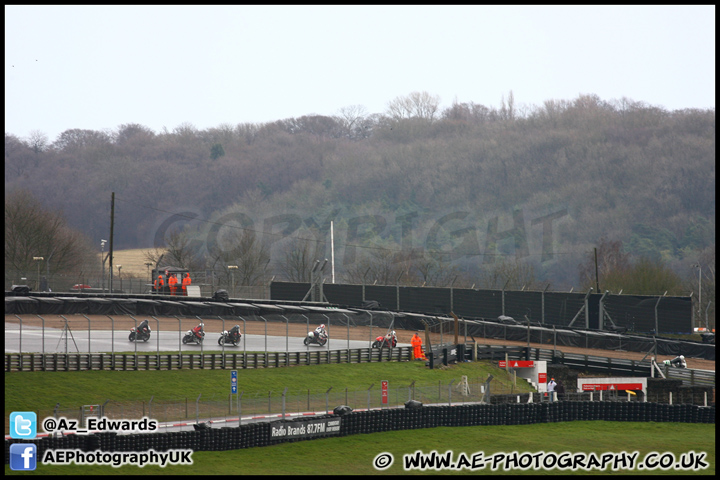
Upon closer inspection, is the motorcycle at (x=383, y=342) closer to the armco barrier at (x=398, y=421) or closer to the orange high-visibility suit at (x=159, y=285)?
the armco barrier at (x=398, y=421)

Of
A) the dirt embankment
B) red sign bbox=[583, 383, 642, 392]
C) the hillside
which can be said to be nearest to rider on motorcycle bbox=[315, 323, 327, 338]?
the dirt embankment

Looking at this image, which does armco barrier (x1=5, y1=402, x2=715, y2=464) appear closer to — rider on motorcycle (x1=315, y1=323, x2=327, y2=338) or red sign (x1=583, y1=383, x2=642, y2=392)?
red sign (x1=583, y1=383, x2=642, y2=392)

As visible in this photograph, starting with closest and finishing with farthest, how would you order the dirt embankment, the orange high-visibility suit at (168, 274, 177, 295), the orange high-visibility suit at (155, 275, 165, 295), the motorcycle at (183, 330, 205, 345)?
the dirt embankment
the motorcycle at (183, 330, 205, 345)
the orange high-visibility suit at (168, 274, 177, 295)
the orange high-visibility suit at (155, 275, 165, 295)

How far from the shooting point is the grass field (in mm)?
22484

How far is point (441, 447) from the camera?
1019 inches

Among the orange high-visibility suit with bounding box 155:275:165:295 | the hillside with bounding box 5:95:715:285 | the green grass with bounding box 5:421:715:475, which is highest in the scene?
the hillside with bounding box 5:95:715:285

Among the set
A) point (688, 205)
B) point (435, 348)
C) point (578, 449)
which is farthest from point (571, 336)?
point (688, 205)

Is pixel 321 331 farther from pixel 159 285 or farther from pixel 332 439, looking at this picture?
pixel 159 285

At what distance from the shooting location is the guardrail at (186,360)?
33.7 m

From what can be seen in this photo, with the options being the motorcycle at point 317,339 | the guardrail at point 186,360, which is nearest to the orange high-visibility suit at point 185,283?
the motorcycle at point 317,339

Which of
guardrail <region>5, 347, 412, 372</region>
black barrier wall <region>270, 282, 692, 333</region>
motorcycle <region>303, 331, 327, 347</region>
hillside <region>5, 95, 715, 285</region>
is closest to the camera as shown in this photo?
guardrail <region>5, 347, 412, 372</region>

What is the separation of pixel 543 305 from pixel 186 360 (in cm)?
2837

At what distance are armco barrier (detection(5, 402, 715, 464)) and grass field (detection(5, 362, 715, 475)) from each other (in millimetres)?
412

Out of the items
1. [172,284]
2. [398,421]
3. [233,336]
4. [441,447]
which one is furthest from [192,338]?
[172,284]
